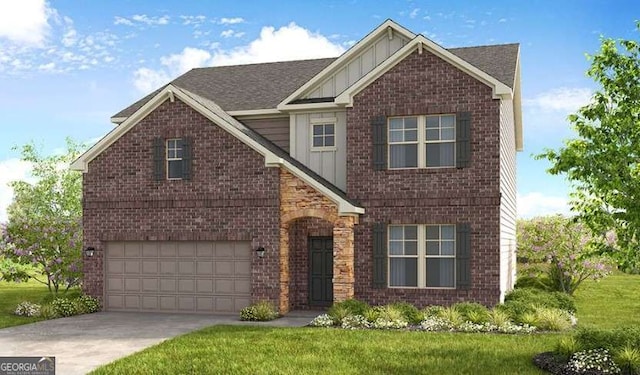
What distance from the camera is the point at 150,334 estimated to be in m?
15.2

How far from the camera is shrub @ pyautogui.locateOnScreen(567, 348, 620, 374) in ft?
35.8

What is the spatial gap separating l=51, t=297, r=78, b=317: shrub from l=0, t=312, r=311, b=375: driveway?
1.48 ft

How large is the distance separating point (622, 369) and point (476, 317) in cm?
507

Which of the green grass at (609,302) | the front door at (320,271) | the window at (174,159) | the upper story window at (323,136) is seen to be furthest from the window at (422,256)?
the window at (174,159)

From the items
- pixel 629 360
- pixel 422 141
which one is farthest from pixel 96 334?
pixel 629 360

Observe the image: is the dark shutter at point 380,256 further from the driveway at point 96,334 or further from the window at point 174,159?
the window at point 174,159

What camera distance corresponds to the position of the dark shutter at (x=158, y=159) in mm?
19562

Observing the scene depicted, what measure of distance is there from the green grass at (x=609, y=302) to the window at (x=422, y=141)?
5.93 metres

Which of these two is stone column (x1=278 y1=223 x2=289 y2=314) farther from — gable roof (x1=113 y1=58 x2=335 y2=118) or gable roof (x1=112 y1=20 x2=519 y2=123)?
gable roof (x1=113 y1=58 x2=335 y2=118)

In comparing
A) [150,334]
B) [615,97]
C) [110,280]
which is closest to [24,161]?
[110,280]

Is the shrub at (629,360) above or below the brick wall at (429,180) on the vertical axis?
below

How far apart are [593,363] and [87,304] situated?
1429 centimetres

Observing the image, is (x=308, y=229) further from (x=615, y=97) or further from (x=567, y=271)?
(x=567, y=271)

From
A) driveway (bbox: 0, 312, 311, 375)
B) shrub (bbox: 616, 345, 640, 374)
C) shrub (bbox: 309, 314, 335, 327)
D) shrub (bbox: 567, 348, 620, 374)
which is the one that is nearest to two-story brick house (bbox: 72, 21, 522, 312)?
driveway (bbox: 0, 312, 311, 375)
